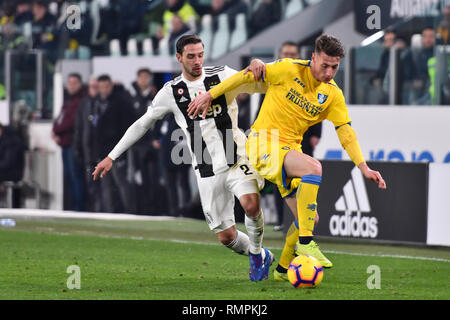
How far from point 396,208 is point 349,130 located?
3658 millimetres

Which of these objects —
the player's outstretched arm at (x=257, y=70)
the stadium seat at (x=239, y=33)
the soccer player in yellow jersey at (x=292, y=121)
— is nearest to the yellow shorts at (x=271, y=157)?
the soccer player in yellow jersey at (x=292, y=121)

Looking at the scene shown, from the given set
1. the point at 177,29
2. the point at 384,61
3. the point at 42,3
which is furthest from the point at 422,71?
the point at 42,3

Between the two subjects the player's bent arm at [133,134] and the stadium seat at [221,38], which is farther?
the stadium seat at [221,38]

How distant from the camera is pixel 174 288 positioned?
8.58 metres

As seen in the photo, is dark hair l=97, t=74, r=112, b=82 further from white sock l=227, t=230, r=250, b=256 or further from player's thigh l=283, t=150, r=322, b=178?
player's thigh l=283, t=150, r=322, b=178

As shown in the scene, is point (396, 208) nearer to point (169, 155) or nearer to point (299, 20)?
point (169, 155)

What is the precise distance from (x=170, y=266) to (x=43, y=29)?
12.7m

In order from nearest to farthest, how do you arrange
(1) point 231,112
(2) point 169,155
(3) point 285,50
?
(1) point 231,112
(3) point 285,50
(2) point 169,155

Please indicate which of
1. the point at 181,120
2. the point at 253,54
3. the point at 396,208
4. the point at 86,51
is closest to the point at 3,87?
the point at 86,51

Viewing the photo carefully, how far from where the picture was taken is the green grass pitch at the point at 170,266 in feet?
27.1

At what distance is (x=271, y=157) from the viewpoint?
862 centimetres

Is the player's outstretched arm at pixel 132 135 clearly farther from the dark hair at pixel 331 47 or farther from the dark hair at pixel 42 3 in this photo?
the dark hair at pixel 42 3

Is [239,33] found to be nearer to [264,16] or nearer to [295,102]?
[264,16]

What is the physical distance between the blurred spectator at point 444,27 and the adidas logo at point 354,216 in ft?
7.68
